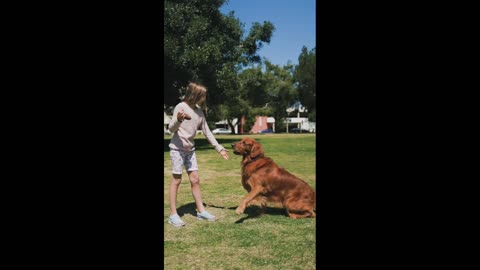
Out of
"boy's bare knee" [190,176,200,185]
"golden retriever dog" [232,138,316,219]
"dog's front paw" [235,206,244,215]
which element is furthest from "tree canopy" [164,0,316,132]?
"dog's front paw" [235,206,244,215]

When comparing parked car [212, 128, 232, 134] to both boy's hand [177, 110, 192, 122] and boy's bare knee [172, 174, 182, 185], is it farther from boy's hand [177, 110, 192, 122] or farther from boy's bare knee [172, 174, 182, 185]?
boy's bare knee [172, 174, 182, 185]

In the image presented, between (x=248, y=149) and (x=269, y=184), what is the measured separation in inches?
12.4

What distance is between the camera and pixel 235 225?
266 centimetres

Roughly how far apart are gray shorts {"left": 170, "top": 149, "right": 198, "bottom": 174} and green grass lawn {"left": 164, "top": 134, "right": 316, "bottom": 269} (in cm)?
5

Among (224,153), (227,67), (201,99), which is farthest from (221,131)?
(227,67)

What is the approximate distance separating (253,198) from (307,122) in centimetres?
70

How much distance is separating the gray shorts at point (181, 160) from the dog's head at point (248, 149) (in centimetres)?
31

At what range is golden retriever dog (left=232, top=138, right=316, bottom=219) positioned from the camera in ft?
9.05

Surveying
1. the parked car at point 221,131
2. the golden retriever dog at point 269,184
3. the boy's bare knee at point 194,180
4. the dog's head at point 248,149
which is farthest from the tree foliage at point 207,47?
the boy's bare knee at point 194,180

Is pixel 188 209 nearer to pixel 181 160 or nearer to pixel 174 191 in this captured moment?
pixel 174 191
